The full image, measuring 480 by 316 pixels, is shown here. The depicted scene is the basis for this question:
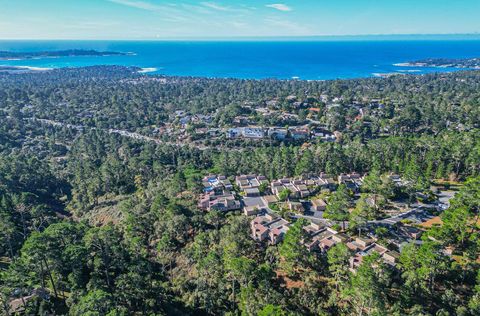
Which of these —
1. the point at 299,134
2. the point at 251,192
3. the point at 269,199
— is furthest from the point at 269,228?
the point at 299,134

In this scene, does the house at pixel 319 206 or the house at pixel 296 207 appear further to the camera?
the house at pixel 319 206

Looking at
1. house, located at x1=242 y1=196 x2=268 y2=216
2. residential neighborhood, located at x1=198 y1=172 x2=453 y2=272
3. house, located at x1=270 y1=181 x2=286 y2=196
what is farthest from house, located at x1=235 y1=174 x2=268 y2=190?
house, located at x1=242 y1=196 x2=268 y2=216

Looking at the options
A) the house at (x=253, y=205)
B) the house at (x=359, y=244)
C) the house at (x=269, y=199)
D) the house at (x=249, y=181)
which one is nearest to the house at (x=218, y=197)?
the house at (x=253, y=205)

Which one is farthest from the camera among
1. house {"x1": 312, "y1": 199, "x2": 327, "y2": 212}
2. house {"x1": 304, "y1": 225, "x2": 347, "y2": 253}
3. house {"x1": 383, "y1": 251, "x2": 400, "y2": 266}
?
house {"x1": 312, "y1": 199, "x2": 327, "y2": 212}

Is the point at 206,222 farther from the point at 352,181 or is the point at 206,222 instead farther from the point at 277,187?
the point at 352,181

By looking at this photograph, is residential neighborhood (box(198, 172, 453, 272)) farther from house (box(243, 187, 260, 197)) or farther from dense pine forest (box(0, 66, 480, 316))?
dense pine forest (box(0, 66, 480, 316))

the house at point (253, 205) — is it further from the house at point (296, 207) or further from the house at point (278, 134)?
the house at point (278, 134)

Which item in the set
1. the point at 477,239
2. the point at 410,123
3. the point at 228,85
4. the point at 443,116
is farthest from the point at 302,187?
the point at 228,85

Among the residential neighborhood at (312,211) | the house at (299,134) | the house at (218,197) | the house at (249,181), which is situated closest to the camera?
the residential neighborhood at (312,211)

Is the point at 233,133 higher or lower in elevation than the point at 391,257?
higher
